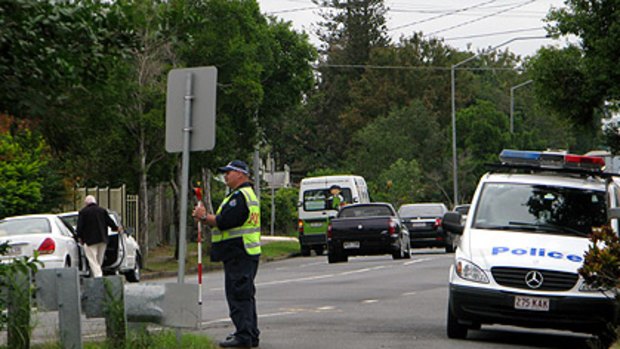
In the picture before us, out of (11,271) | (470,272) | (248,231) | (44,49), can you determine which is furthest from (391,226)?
(44,49)

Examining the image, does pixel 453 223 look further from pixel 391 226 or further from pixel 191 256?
pixel 191 256

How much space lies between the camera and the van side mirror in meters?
15.0

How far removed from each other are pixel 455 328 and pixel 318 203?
30688 mm

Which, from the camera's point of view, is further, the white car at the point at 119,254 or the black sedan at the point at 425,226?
the black sedan at the point at 425,226

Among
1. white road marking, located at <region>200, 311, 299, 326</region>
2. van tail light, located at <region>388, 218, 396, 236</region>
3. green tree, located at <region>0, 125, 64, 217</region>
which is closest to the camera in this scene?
white road marking, located at <region>200, 311, 299, 326</region>

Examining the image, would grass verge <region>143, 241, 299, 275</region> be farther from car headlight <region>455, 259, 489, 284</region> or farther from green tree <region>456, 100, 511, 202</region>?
green tree <region>456, 100, 511, 202</region>

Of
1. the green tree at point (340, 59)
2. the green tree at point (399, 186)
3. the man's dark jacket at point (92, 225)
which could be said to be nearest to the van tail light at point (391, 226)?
the man's dark jacket at point (92, 225)

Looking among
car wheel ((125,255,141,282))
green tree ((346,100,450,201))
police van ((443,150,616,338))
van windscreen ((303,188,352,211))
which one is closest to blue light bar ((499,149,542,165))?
police van ((443,150,616,338))

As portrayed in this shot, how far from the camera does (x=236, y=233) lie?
1302cm

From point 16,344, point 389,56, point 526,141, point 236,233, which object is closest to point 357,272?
point 236,233

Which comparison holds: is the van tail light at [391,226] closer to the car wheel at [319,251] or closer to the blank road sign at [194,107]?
the car wheel at [319,251]

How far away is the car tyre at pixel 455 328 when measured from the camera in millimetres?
14398

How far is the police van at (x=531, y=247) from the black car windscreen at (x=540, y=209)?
0.03 feet

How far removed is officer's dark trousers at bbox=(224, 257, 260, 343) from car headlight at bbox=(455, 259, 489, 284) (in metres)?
2.20
